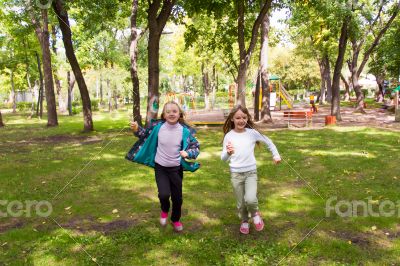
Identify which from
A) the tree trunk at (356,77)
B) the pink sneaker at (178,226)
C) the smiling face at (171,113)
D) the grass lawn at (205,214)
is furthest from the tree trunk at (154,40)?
the tree trunk at (356,77)

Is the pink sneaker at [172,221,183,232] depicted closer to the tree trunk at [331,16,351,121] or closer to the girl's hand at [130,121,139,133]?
the girl's hand at [130,121,139,133]

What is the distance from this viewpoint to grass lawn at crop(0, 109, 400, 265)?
4.77 m

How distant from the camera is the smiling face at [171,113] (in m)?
5.45

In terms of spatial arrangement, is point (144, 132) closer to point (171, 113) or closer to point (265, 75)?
point (171, 113)

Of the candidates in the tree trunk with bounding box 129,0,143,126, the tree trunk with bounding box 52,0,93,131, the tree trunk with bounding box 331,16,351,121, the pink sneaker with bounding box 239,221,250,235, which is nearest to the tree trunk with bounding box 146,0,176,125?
the tree trunk with bounding box 129,0,143,126

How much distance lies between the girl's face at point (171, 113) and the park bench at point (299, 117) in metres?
14.0

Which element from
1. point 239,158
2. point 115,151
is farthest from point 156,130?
point 115,151

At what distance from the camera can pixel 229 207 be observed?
671 cm

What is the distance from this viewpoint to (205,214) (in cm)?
636

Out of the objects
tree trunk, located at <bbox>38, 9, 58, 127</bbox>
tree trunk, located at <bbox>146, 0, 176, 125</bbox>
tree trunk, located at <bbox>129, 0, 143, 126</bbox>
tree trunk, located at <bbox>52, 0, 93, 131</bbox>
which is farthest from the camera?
tree trunk, located at <bbox>38, 9, 58, 127</bbox>

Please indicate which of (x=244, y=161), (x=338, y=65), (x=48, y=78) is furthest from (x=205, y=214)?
(x=48, y=78)

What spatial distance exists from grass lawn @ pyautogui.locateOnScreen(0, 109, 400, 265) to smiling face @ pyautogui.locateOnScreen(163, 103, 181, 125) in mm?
1631

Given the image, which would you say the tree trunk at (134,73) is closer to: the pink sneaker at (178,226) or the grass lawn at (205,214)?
the grass lawn at (205,214)

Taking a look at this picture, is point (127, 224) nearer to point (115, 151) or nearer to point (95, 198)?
point (95, 198)
